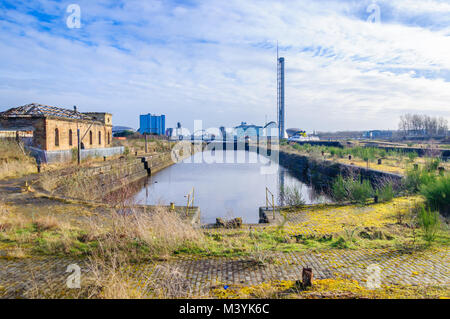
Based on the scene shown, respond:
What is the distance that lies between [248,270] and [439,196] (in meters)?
6.99

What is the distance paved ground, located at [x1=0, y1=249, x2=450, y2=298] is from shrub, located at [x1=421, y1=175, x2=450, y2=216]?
12.7 ft

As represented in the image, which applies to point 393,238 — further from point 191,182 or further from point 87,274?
point 191,182

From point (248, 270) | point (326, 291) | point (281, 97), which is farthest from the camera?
point (281, 97)

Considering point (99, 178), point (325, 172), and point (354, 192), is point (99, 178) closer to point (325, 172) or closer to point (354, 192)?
point (354, 192)

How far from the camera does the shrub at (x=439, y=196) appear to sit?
806 centimetres

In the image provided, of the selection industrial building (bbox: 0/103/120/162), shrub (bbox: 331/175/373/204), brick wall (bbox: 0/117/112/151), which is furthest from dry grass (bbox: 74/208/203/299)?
brick wall (bbox: 0/117/112/151)

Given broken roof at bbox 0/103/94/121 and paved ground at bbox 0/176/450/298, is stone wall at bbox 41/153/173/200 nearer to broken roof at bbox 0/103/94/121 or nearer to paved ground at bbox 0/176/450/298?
paved ground at bbox 0/176/450/298

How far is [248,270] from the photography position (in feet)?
14.2

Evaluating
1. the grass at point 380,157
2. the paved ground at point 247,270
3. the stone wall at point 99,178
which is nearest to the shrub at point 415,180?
the grass at point 380,157

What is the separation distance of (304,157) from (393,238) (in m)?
24.2

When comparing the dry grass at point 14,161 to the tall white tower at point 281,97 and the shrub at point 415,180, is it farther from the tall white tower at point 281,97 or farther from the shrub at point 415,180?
the tall white tower at point 281,97

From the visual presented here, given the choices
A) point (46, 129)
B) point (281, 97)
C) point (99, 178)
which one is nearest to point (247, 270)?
point (99, 178)

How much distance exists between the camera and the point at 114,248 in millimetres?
4941

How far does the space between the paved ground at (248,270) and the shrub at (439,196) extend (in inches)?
152
